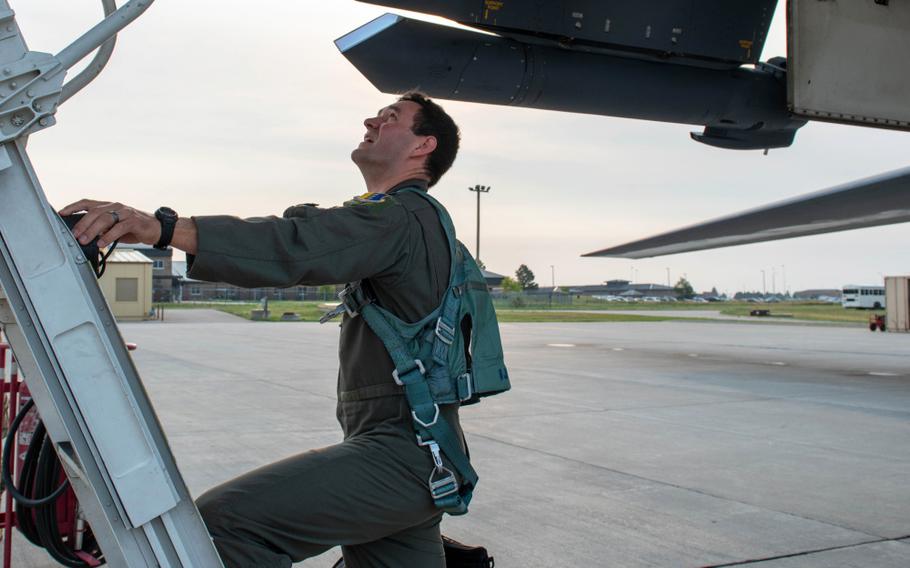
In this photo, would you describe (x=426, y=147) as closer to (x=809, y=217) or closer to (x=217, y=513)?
(x=217, y=513)

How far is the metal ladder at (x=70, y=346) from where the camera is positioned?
1.50 metres

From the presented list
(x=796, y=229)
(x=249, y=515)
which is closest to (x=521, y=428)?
(x=249, y=515)

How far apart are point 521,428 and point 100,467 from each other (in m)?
5.75

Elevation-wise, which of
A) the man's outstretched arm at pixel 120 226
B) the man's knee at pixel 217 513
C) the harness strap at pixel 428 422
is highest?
the man's outstretched arm at pixel 120 226

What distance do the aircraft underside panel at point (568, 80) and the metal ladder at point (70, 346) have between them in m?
4.52

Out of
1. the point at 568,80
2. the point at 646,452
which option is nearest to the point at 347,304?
the point at 646,452

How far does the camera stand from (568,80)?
6734 mm

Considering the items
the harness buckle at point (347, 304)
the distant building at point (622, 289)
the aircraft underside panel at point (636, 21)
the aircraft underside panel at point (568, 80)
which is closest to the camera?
the harness buckle at point (347, 304)

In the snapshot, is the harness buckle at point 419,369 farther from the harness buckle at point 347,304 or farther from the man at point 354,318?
the harness buckle at point 347,304

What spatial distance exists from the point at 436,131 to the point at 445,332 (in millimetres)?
639

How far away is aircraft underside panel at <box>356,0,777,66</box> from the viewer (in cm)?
621

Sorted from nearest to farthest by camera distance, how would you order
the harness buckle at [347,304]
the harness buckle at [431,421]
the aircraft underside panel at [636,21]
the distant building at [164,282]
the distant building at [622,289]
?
the harness buckle at [431,421] → the harness buckle at [347,304] → the aircraft underside panel at [636,21] → the distant building at [164,282] → the distant building at [622,289]

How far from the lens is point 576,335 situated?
2311 cm

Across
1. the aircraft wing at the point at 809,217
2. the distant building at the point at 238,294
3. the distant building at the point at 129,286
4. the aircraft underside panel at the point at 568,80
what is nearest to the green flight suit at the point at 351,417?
the aircraft underside panel at the point at 568,80
